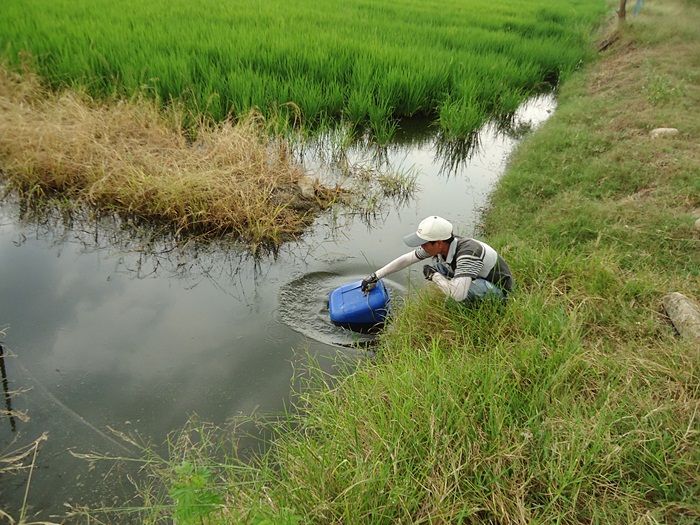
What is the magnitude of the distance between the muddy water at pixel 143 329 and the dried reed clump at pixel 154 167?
0.84ft

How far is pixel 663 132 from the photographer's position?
5.04m

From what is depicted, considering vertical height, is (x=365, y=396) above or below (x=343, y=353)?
above

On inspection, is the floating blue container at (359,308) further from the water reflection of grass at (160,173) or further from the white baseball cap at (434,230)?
the water reflection of grass at (160,173)

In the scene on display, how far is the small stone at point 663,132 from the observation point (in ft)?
16.4

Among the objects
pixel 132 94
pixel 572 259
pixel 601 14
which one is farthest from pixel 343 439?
pixel 601 14

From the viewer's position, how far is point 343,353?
294 cm

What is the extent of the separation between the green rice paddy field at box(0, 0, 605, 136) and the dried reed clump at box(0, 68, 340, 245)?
0.54 metres

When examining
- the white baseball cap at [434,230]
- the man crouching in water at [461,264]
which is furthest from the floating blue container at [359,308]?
the white baseball cap at [434,230]

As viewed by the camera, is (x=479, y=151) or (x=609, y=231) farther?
(x=479, y=151)

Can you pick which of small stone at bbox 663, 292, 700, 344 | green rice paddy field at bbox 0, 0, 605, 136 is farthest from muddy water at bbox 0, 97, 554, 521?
green rice paddy field at bbox 0, 0, 605, 136

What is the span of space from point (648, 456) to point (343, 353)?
1652 millimetres

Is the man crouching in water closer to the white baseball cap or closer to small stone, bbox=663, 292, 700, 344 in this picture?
the white baseball cap

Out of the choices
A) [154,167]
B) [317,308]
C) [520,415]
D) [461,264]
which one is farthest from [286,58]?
[520,415]

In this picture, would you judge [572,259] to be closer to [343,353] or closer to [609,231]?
[609,231]
